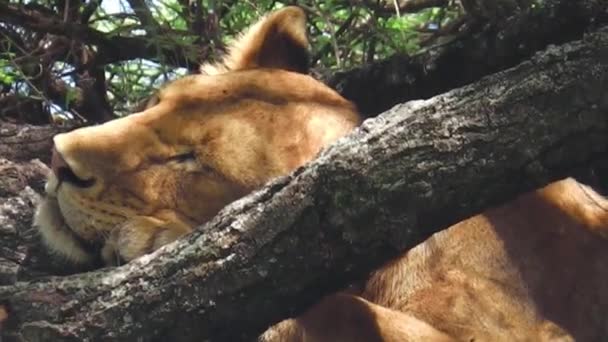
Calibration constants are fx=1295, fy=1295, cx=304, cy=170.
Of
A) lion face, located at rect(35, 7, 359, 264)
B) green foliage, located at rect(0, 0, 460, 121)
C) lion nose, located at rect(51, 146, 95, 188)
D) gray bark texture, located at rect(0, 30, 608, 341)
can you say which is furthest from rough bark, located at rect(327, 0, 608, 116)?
lion nose, located at rect(51, 146, 95, 188)

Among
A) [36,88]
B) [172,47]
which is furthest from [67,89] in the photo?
[172,47]

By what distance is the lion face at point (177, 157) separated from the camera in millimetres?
3092

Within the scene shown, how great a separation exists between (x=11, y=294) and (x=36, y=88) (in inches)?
64.0

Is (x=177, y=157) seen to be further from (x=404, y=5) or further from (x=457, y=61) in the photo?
(x=404, y=5)

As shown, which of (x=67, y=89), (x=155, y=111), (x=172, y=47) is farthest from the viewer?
(x=67, y=89)

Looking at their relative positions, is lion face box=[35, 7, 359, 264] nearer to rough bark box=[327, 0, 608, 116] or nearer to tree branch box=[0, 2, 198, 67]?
rough bark box=[327, 0, 608, 116]

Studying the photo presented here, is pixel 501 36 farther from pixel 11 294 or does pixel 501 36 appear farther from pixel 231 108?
pixel 11 294

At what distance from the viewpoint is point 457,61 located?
364 cm

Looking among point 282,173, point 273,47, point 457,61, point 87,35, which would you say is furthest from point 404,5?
point 282,173

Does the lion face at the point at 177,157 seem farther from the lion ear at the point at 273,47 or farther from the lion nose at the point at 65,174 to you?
the lion ear at the point at 273,47

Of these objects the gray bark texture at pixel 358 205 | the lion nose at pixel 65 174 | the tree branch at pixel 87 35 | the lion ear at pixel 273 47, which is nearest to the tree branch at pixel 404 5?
the lion ear at pixel 273 47

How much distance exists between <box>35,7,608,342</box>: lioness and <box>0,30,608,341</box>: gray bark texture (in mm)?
419

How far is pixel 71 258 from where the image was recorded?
3225mm

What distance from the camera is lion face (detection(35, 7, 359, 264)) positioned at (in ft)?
10.1
